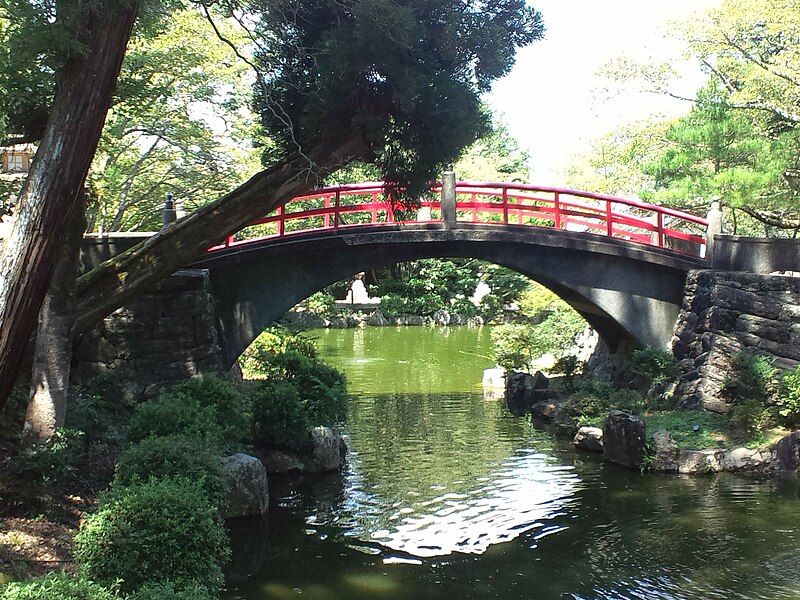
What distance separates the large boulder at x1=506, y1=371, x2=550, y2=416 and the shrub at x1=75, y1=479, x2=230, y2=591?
10032 mm

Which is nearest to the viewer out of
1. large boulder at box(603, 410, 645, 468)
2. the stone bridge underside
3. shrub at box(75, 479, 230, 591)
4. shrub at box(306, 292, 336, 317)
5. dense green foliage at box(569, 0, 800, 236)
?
shrub at box(75, 479, 230, 591)

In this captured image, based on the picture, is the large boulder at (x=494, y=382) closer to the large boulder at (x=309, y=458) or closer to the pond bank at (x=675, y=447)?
the pond bank at (x=675, y=447)

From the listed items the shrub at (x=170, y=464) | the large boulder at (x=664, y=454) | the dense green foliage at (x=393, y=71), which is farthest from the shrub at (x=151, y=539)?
the large boulder at (x=664, y=454)

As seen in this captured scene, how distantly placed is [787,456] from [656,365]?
11.6 feet

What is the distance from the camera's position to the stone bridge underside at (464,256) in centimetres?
1354

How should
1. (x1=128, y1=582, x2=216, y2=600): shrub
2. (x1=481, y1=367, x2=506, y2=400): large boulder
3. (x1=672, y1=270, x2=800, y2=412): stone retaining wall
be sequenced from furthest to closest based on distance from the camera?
(x1=481, y1=367, x2=506, y2=400): large boulder < (x1=672, y1=270, x2=800, y2=412): stone retaining wall < (x1=128, y1=582, x2=216, y2=600): shrub

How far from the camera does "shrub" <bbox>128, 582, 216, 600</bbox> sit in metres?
5.21

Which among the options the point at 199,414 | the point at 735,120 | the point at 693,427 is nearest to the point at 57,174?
the point at 199,414

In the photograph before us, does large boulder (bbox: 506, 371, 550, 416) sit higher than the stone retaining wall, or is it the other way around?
the stone retaining wall

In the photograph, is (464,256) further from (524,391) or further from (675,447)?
(675,447)

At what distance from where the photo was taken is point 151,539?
19.4ft

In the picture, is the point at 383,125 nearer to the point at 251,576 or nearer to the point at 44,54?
the point at 44,54

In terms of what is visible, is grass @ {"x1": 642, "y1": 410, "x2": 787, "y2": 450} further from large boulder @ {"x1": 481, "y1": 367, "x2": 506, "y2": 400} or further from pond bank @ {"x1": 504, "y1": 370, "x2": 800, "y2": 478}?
large boulder @ {"x1": 481, "y1": 367, "x2": 506, "y2": 400}

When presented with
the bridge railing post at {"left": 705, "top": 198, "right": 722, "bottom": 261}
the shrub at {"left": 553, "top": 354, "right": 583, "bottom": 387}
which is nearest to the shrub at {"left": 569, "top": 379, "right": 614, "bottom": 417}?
the shrub at {"left": 553, "top": 354, "right": 583, "bottom": 387}
